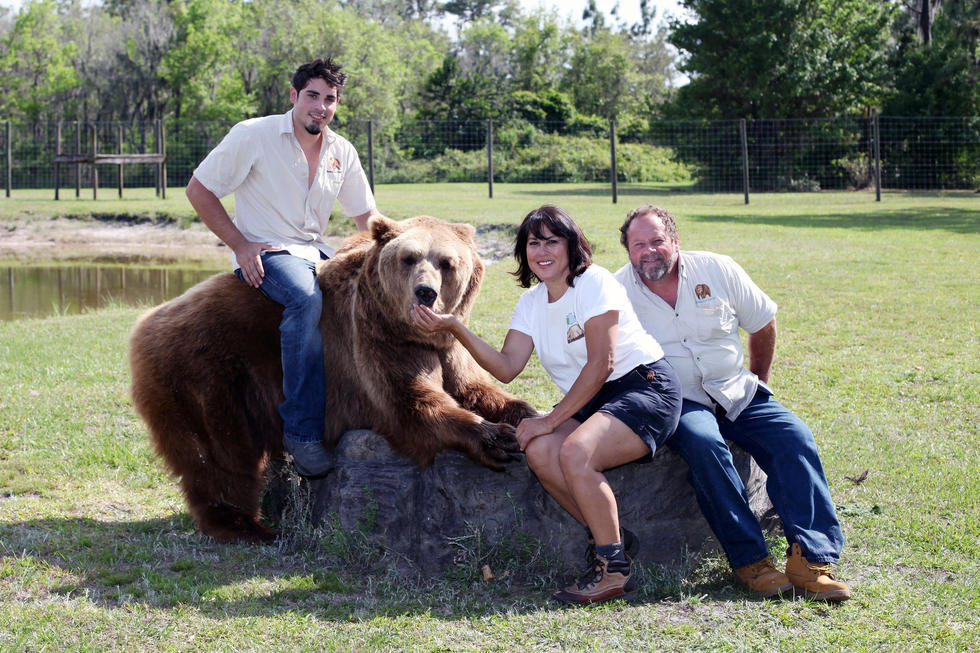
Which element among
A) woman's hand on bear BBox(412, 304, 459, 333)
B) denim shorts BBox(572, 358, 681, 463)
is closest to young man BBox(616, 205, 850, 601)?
denim shorts BBox(572, 358, 681, 463)

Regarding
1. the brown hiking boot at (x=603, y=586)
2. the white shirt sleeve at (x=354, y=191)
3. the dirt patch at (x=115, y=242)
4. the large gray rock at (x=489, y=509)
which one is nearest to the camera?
the brown hiking boot at (x=603, y=586)

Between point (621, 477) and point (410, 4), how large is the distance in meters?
94.6

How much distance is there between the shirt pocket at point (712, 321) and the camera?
4340 millimetres

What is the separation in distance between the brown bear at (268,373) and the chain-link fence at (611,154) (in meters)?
16.8

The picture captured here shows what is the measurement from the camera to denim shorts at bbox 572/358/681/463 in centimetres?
390

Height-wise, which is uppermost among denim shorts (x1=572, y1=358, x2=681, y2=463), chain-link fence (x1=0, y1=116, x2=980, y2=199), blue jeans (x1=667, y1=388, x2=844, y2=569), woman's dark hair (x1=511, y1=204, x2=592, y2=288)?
chain-link fence (x1=0, y1=116, x2=980, y2=199)

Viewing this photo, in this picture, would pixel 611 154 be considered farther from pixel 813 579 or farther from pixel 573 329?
pixel 813 579

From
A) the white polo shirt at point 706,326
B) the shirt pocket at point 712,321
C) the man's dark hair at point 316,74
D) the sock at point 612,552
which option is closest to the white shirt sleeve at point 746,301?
the white polo shirt at point 706,326

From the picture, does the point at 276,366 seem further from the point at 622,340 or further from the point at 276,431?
the point at 622,340

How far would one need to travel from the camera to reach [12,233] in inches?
739

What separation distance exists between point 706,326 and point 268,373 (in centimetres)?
219

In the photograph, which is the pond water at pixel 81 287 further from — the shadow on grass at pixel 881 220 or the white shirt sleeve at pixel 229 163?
the shadow on grass at pixel 881 220

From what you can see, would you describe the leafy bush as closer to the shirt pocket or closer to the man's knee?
the shirt pocket

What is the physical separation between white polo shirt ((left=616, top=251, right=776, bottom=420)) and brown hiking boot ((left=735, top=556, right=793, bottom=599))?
0.70 meters
